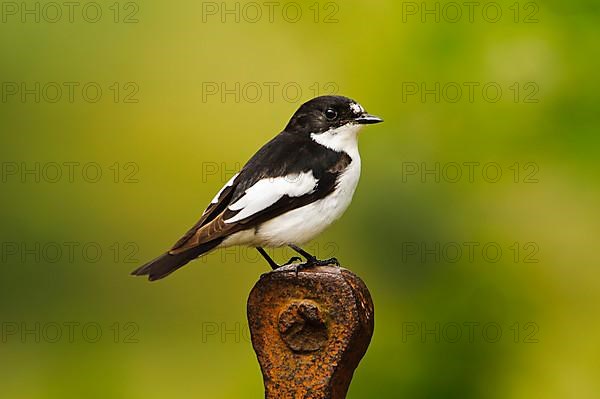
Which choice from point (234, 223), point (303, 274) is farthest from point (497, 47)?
point (303, 274)

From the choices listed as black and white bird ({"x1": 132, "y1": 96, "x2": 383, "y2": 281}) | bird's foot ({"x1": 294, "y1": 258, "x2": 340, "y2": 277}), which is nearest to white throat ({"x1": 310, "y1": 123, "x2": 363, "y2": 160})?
black and white bird ({"x1": 132, "y1": 96, "x2": 383, "y2": 281})

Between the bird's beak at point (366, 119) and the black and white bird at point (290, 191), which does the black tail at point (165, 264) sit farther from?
the bird's beak at point (366, 119)

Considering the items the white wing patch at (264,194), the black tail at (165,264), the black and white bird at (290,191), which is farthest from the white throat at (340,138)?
the black tail at (165,264)

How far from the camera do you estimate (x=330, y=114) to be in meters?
2.82

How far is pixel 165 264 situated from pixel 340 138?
2.16ft

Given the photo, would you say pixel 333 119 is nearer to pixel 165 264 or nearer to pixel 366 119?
pixel 366 119

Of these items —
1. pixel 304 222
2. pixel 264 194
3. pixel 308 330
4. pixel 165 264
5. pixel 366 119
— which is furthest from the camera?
pixel 366 119

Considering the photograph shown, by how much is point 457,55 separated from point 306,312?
75.4 inches

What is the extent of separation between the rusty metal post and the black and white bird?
0.92 ft

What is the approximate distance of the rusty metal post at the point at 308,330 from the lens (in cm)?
207

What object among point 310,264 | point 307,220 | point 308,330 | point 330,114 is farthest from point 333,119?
point 308,330

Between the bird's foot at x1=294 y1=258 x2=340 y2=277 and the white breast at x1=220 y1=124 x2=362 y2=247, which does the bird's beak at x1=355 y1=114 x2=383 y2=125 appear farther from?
the bird's foot at x1=294 y1=258 x2=340 y2=277

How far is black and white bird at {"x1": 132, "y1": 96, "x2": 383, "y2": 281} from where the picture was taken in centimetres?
247

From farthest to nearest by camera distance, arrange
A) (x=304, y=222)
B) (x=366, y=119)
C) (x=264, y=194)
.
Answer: (x=366, y=119) → (x=304, y=222) → (x=264, y=194)
